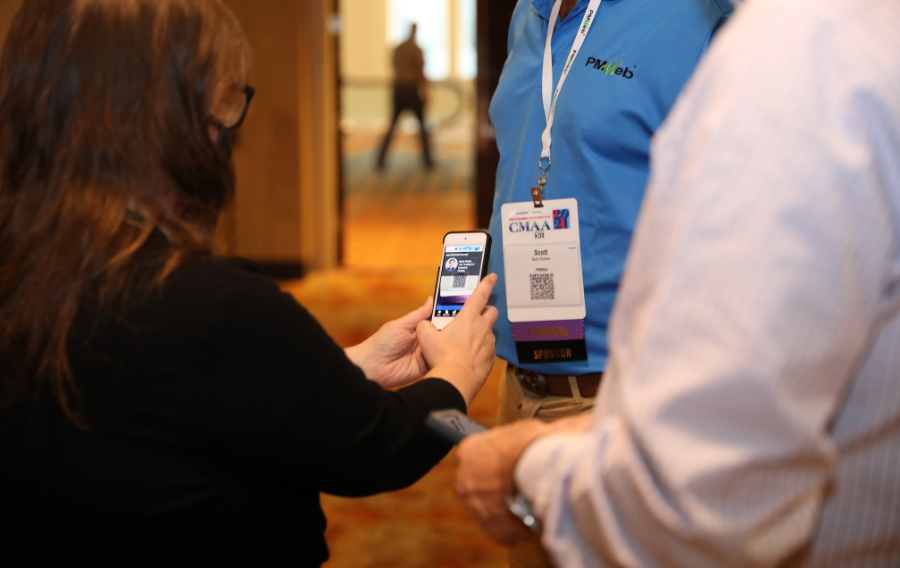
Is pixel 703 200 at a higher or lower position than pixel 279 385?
higher

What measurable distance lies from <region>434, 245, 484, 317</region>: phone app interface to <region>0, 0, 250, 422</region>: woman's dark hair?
0.50 meters

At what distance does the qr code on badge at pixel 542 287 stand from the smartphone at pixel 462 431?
39 centimetres

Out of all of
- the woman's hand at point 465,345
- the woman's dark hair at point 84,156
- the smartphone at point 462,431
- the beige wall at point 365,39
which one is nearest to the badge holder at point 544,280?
the woman's hand at point 465,345

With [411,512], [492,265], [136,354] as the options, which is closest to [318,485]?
[136,354]

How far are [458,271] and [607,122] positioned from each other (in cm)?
34

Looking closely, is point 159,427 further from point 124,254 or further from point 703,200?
point 703,200

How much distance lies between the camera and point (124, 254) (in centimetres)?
76

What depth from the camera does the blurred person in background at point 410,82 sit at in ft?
27.5

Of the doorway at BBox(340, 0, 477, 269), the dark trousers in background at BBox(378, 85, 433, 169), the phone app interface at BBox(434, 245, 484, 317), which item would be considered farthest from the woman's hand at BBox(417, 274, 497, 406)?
the dark trousers in background at BBox(378, 85, 433, 169)

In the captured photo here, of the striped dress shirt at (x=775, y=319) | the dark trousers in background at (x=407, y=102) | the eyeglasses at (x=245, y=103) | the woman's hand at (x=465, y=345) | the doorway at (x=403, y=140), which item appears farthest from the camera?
the dark trousers in background at (x=407, y=102)

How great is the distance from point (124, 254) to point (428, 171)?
915 centimetres

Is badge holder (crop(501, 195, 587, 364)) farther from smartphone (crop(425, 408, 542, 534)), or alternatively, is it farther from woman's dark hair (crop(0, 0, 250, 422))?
woman's dark hair (crop(0, 0, 250, 422))

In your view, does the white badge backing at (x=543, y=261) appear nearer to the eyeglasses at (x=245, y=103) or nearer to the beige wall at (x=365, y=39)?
the eyeglasses at (x=245, y=103)

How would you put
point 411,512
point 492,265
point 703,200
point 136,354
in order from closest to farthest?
1. point 703,200
2. point 136,354
3. point 492,265
4. point 411,512
